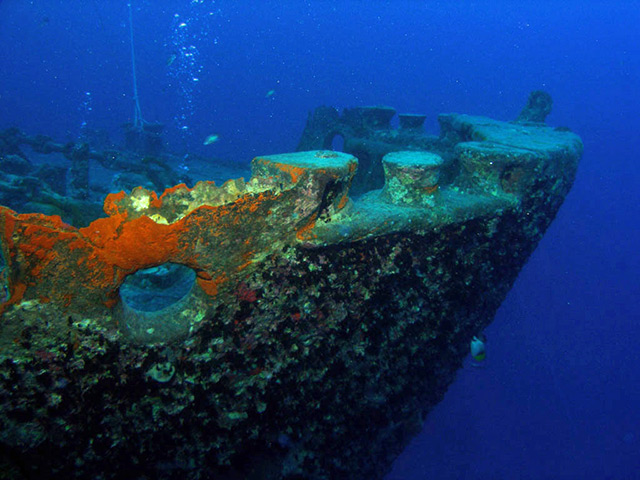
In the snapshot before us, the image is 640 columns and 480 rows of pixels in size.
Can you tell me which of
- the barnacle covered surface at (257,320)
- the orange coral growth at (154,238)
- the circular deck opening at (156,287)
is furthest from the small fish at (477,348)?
the circular deck opening at (156,287)

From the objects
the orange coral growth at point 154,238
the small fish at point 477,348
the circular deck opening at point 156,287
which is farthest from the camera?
the small fish at point 477,348

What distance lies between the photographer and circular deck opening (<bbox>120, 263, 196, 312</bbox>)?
2.11 metres

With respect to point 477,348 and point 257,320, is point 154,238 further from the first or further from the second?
point 477,348

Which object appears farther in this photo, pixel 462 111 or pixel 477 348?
pixel 462 111

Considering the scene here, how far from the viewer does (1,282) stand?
1.68 m

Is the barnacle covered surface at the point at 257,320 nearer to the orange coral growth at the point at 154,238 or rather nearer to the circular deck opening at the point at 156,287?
the orange coral growth at the point at 154,238

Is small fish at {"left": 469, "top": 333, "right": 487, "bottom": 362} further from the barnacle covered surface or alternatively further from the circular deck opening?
the circular deck opening

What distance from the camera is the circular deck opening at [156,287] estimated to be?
2.11 metres

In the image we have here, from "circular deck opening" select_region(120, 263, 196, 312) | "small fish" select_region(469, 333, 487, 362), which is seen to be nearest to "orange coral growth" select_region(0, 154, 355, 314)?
"circular deck opening" select_region(120, 263, 196, 312)

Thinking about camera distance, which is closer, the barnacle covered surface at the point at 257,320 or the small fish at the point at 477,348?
the barnacle covered surface at the point at 257,320

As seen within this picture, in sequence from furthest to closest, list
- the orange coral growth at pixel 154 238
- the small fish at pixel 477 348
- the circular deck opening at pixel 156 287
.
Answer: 1. the small fish at pixel 477 348
2. the circular deck opening at pixel 156 287
3. the orange coral growth at pixel 154 238

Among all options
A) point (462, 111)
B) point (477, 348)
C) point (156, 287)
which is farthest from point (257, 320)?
point (462, 111)

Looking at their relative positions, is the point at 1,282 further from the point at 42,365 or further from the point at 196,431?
the point at 196,431

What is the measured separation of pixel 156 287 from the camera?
2465mm
